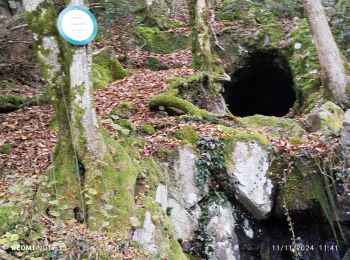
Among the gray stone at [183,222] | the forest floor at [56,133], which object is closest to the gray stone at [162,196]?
the gray stone at [183,222]

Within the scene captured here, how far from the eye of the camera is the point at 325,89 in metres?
9.04

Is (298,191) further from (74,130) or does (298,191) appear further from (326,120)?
(74,130)

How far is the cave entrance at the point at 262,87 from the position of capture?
12.9m

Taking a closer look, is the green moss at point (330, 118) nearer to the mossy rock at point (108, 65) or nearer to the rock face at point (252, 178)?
the rock face at point (252, 178)

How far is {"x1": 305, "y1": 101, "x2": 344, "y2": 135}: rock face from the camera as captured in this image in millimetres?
7242

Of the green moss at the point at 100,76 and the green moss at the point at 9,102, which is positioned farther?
the green moss at the point at 100,76

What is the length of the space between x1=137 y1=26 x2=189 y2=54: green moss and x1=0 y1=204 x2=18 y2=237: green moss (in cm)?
975

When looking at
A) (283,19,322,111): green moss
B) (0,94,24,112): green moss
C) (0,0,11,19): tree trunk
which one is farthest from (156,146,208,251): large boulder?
(0,0,11,19): tree trunk

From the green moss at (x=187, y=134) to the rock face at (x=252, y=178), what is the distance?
0.73m

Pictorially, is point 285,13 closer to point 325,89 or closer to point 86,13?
point 325,89

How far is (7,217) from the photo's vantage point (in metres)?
4.18

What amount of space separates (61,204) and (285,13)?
12446 millimetres

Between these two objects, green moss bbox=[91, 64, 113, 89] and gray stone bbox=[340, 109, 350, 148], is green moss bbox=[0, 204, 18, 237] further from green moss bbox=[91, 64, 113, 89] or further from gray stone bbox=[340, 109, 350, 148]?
green moss bbox=[91, 64, 113, 89]

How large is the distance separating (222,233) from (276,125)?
305 centimetres
